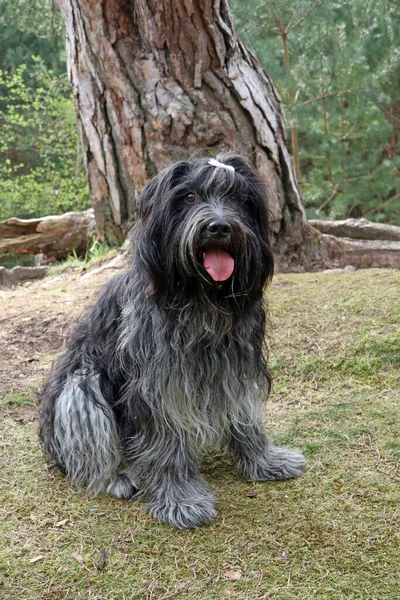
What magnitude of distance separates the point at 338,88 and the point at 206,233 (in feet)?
24.1

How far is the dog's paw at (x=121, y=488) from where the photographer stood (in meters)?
3.41

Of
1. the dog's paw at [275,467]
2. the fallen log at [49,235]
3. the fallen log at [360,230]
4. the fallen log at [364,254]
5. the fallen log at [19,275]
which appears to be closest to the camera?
the dog's paw at [275,467]

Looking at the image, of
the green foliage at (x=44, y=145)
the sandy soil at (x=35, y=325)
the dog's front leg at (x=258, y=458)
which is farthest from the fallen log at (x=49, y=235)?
the dog's front leg at (x=258, y=458)

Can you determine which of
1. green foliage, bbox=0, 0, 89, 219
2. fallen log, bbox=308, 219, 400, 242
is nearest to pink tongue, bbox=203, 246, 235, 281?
fallen log, bbox=308, 219, 400, 242

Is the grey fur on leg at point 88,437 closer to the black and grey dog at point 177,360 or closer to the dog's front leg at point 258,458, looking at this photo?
the black and grey dog at point 177,360

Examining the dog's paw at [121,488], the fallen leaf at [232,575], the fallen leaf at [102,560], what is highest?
the dog's paw at [121,488]

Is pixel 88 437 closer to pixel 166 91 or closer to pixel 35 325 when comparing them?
pixel 35 325

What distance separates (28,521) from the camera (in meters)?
3.18

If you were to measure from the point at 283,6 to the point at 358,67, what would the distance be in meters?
1.41

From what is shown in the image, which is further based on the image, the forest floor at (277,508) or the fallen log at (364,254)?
the fallen log at (364,254)

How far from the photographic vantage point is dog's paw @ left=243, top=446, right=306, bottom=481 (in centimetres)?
356

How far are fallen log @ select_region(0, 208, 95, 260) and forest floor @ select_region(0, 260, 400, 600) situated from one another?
119 inches

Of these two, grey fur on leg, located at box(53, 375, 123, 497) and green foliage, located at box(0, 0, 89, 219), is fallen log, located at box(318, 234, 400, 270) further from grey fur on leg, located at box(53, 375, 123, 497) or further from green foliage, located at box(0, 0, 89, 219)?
green foliage, located at box(0, 0, 89, 219)

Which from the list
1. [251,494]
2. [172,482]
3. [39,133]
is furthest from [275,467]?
[39,133]
